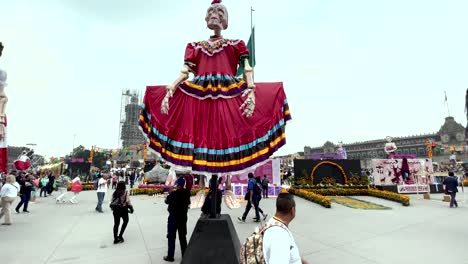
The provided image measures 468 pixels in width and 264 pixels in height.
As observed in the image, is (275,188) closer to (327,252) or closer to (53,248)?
(327,252)

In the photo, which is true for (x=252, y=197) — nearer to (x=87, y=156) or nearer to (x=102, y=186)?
(x=102, y=186)

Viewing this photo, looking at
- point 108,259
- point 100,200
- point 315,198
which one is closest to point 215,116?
point 108,259

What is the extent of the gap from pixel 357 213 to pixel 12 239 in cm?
1073

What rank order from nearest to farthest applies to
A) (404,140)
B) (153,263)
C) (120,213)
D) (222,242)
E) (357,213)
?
(222,242) → (153,263) → (120,213) → (357,213) → (404,140)

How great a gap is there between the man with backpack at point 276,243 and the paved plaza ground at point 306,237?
133 inches

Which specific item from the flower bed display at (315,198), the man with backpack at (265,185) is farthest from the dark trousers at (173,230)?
the man with backpack at (265,185)

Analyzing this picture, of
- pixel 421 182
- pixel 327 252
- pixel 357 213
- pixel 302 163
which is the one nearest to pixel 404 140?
pixel 421 182

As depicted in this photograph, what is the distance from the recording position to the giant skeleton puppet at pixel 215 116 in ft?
10.6

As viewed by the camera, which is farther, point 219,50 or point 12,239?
point 12,239

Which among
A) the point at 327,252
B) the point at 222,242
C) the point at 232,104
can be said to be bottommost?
the point at 327,252

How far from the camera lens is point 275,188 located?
16359 mm

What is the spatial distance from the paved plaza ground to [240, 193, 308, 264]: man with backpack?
11.1ft

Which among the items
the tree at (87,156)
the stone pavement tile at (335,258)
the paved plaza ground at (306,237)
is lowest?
the stone pavement tile at (335,258)

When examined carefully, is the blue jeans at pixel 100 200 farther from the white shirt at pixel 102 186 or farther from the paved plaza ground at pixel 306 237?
the paved plaza ground at pixel 306 237
